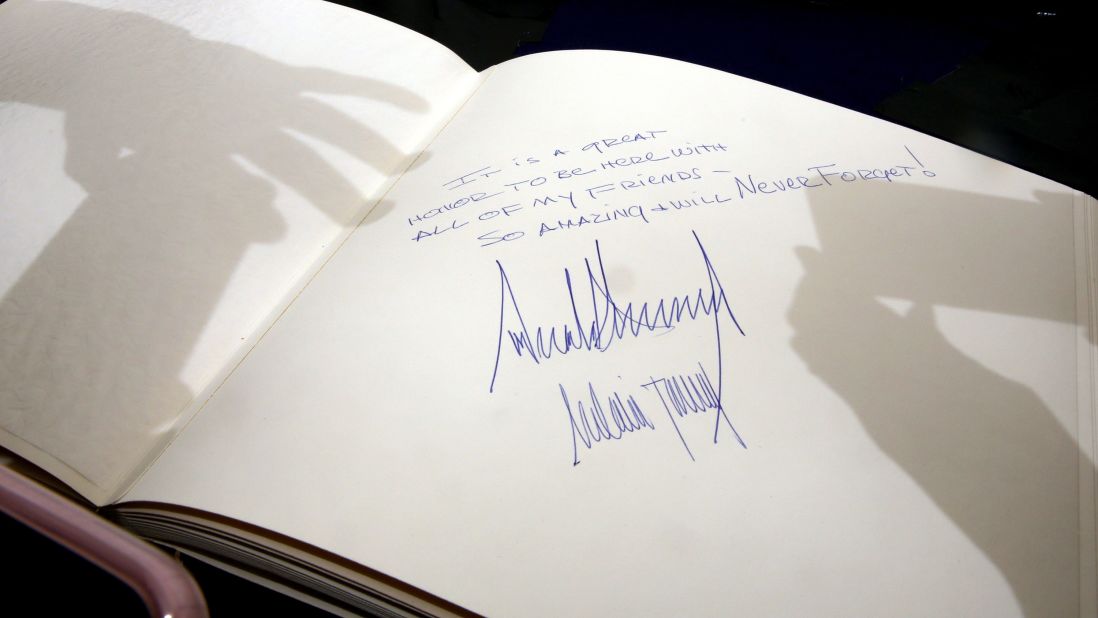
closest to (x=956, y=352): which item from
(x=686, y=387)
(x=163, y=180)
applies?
(x=686, y=387)

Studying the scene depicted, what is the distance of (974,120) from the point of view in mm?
461

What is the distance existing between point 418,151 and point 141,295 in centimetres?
16

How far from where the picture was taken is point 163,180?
0.33 meters

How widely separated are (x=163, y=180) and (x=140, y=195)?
1 centimetres

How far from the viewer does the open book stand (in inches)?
8.9

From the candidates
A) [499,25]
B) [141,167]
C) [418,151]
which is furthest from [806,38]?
[141,167]

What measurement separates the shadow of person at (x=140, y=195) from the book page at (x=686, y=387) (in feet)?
0.11
